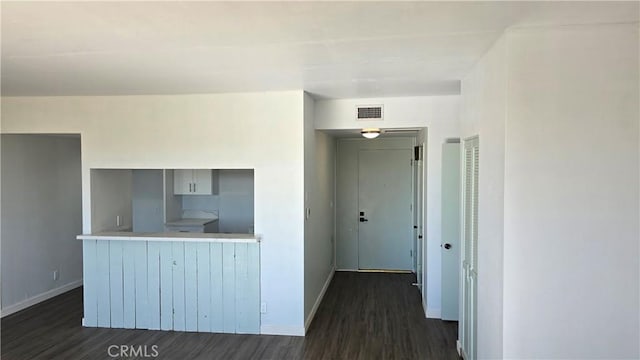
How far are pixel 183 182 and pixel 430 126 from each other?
406 centimetres

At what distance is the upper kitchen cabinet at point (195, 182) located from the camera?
21.6 ft

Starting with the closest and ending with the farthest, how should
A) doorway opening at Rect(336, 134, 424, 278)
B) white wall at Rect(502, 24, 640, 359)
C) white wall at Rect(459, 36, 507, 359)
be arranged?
white wall at Rect(502, 24, 640, 359) < white wall at Rect(459, 36, 507, 359) < doorway opening at Rect(336, 134, 424, 278)

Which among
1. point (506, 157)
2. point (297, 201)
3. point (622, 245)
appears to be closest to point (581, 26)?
point (506, 157)

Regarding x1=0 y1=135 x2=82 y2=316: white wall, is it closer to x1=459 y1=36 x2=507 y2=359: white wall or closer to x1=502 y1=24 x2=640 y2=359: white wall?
x1=459 y1=36 x2=507 y2=359: white wall

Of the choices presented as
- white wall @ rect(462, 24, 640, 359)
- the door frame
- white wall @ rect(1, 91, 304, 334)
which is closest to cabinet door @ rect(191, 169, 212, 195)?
white wall @ rect(1, 91, 304, 334)

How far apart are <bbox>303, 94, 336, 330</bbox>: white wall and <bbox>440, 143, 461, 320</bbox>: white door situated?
1499 mm

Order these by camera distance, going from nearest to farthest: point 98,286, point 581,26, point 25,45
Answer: point 581,26 → point 25,45 → point 98,286

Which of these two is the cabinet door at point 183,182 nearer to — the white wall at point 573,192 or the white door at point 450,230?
the white door at point 450,230

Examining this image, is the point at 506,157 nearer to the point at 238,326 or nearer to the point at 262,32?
the point at 262,32

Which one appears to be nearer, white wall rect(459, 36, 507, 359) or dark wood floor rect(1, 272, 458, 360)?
white wall rect(459, 36, 507, 359)

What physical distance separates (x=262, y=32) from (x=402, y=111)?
2.66 m

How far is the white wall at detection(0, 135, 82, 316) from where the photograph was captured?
4879mm

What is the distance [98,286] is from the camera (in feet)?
15.0

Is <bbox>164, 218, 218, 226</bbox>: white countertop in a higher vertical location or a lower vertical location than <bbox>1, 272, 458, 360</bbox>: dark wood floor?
higher
